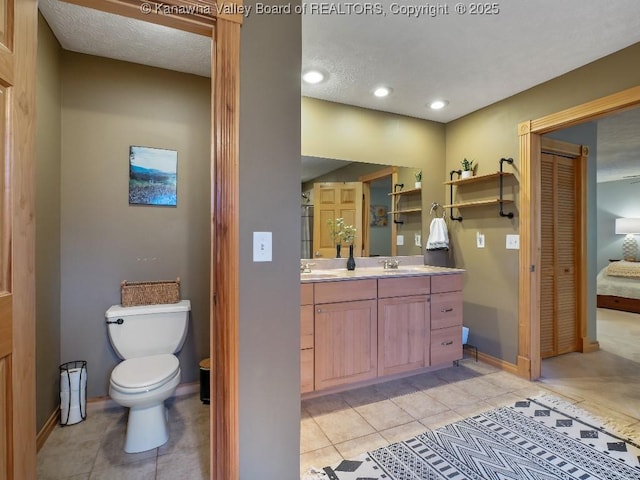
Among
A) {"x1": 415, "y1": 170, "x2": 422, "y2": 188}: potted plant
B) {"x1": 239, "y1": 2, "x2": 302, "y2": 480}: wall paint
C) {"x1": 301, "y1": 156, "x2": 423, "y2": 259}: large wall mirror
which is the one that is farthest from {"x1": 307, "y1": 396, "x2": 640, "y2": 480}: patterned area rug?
{"x1": 415, "y1": 170, "x2": 422, "y2": 188}: potted plant

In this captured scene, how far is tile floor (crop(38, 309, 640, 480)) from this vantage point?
166 cm

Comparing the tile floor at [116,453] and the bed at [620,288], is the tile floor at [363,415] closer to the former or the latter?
the tile floor at [116,453]

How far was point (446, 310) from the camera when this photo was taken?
2.74m

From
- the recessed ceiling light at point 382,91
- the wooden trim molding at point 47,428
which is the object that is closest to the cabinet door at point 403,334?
the recessed ceiling light at point 382,91

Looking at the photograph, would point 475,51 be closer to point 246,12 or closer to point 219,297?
point 246,12

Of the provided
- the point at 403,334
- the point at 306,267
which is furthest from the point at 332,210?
the point at 403,334

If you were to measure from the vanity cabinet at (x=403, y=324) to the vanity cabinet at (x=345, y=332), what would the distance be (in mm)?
78

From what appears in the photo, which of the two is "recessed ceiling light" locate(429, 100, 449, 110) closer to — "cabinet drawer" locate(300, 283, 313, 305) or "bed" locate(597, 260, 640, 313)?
"cabinet drawer" locate(300, 283, 313, 305)

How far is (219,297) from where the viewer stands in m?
1.21

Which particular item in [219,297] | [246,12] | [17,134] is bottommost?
[219,297]

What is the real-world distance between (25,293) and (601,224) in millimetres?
8939

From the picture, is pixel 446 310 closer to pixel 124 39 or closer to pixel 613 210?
pixel 124 39

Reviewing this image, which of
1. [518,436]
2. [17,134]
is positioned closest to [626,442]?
[518,436]

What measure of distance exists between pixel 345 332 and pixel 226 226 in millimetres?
1445
